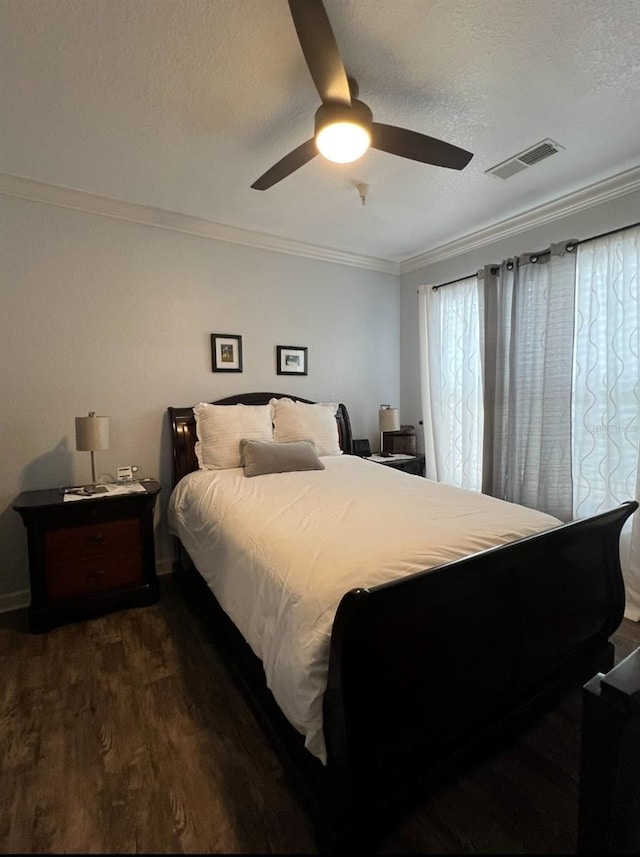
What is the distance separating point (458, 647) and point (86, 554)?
2.14 m

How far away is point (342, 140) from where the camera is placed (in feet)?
5.00

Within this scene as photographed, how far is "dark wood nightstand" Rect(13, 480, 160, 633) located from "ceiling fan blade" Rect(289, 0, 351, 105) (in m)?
2.24

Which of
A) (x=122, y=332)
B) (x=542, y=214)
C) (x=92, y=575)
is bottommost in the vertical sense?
(x=92, y=575)

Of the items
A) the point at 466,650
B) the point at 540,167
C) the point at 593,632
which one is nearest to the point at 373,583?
the point at 466,650

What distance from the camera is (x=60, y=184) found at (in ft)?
8.11

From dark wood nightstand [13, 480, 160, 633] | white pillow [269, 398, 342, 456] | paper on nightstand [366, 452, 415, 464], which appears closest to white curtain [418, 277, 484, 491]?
paper on nightstand [366, 452, 415, 464]

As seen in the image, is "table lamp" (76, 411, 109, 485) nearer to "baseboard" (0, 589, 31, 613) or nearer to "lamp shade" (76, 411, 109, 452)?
"lamp shade" (76, 411, 109, 452)

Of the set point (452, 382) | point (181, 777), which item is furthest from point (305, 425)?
point (181, 777)

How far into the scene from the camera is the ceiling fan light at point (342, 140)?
4.85 feet

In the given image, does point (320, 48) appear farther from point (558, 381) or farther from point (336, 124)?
point (558, 381)

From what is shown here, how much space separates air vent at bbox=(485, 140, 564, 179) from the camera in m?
2.15

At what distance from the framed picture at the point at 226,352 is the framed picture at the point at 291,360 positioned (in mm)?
358

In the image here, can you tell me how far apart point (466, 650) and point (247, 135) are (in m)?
2.44

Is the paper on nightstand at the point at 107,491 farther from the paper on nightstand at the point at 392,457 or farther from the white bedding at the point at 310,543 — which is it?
the paper on nightstand at the point at 392,457
